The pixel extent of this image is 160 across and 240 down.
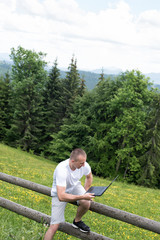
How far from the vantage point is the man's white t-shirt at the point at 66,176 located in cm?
470

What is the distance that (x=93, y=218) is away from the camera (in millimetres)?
10297

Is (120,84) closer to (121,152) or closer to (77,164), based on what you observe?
(121,152)

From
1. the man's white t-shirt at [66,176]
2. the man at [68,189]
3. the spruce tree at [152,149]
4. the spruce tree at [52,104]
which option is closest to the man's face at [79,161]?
the man at [68,189]

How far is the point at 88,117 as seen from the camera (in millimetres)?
37438

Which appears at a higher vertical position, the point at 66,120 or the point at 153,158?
the point at 66,120

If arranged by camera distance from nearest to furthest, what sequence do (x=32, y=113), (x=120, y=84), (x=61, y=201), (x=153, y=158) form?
(x=61, y=201) < (x=153, y=158) < (x=120, y=84) < (x=32, y=113)

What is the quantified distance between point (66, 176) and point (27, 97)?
41.4 metres

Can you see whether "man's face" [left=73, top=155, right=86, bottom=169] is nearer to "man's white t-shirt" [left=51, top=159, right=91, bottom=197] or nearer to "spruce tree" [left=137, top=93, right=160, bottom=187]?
"man's white t-shirt" [left=51, top=159, right=91, bottom=197]

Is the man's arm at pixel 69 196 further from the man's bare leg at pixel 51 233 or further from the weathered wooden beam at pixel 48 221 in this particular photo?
the weathered wooden beam at pixel 48 221

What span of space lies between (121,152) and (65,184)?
90.8 feet

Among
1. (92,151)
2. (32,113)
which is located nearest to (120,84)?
(92,151)

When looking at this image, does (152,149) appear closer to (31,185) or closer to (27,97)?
(27,97)

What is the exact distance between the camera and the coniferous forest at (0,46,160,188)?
3136 cm

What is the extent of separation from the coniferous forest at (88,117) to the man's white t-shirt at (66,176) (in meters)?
26.4
